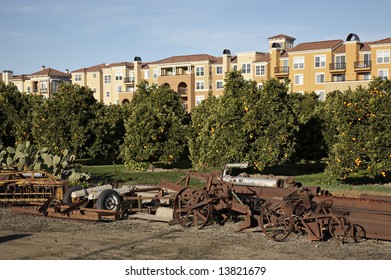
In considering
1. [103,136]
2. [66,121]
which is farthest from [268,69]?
[66,121]

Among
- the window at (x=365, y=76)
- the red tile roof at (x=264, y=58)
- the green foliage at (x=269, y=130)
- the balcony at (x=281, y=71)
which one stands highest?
the red tile roof at (x=264, y=58)

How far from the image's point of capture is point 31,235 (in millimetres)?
15391

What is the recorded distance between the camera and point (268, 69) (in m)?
88.8

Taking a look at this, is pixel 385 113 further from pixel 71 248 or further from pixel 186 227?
pixel 71 248

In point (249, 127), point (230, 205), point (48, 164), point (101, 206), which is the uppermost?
point (249, 127)

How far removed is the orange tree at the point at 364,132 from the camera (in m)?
26.8

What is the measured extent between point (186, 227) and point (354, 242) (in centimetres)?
481

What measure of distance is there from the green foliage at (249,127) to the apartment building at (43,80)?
90.4 meters

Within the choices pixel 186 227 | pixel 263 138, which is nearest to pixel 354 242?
pixel 186 227

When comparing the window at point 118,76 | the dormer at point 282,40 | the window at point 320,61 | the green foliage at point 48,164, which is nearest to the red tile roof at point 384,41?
the window at point 320,61

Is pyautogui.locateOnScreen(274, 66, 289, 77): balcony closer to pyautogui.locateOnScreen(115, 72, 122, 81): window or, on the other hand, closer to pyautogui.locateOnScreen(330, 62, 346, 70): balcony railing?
pyautogui.locateOnScreen(330, 62, 346, 70): balcony railing

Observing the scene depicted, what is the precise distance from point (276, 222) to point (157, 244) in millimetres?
3280

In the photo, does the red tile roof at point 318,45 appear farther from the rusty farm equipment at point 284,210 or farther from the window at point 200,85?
the rusty farm equipment at point 284,210

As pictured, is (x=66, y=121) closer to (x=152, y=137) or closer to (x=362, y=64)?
(x=152, y=137)
